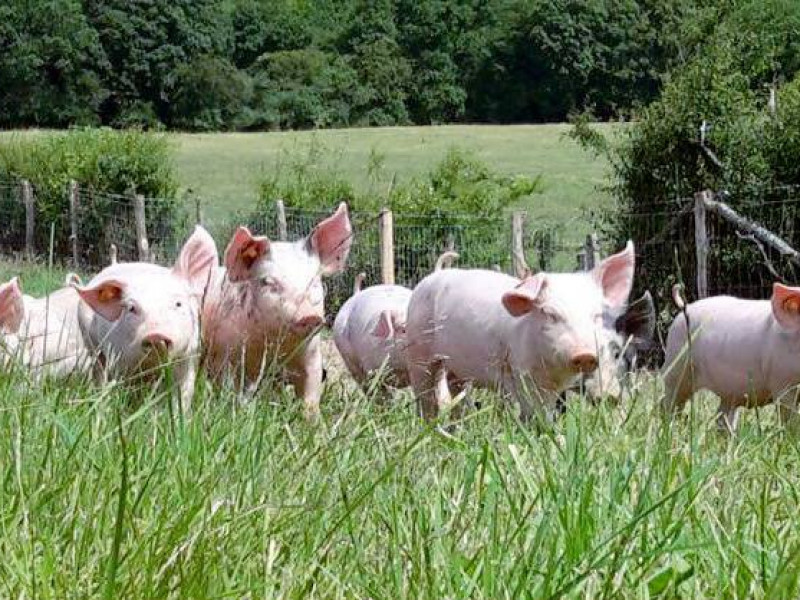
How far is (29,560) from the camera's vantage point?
2.39m

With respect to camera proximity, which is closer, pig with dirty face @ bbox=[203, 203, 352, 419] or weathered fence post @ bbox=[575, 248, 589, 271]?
pig with dirty face @ bbox=[203, 203, 352, 419]

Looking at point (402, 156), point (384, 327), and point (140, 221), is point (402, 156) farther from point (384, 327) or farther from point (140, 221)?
point (384, 327)

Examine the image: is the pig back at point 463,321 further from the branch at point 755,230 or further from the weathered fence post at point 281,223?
the weathered fence post at point 281,223

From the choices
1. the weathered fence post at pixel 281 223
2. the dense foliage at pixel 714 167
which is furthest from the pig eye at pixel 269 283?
the weathered fence post at pixel 281 223

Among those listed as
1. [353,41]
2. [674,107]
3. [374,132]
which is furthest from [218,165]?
[674,107]

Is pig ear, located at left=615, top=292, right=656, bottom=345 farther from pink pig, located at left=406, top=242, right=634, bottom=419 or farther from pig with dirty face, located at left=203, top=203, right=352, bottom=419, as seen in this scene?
pig with dirty face, located at left=203, top=203, right=352, bottom=419

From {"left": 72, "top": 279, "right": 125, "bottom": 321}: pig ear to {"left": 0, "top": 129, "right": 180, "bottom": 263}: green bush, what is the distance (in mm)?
20179

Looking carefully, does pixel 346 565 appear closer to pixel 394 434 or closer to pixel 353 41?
pixel 394 434

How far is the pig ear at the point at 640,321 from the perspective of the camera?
550 cm

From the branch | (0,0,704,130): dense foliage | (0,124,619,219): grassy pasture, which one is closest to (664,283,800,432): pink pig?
the branch

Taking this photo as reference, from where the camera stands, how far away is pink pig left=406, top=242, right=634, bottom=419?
5.72m

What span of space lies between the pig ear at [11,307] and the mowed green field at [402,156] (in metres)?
33.0

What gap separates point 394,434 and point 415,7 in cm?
8361

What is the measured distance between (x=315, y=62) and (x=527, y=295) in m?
77.6
